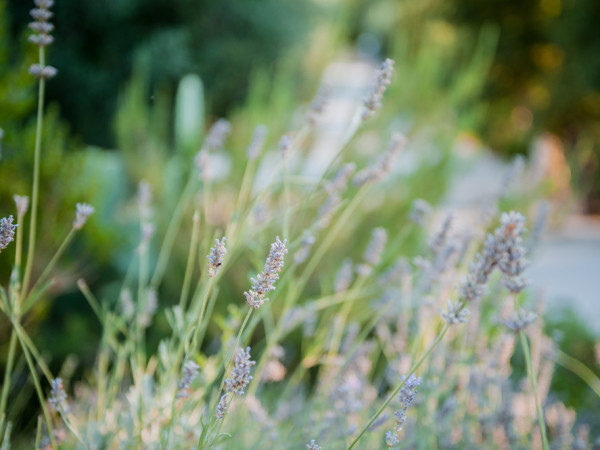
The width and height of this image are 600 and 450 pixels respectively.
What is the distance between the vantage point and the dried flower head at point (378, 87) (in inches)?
42.2

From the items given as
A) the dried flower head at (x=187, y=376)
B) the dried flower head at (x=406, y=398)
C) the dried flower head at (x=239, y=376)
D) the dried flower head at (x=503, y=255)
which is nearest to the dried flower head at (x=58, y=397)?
the dried flower head at (x=187, y=376)

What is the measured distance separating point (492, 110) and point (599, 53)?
369cm

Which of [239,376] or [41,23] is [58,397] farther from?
[41,23]

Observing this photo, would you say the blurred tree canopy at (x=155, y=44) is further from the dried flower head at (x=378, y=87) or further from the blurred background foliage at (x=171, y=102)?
the dried flower head at (x=378, y=87)

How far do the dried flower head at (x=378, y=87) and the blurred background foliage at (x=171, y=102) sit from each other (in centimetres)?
105

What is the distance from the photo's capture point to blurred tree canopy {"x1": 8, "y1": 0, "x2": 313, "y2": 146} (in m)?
4.62

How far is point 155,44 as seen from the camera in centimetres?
480

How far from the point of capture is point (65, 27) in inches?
184

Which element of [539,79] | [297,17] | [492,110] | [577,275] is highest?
[297,17]

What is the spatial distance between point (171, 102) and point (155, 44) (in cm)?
78

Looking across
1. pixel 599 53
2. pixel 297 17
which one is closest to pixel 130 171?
A: pixel 297 17

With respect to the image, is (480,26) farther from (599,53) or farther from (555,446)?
(555,446)

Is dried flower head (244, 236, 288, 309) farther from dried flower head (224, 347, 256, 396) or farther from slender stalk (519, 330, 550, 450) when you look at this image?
slender stalk (519, 330, 550, 450)

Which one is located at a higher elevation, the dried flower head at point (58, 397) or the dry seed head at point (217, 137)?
the dry seed head at point (217, 137)
